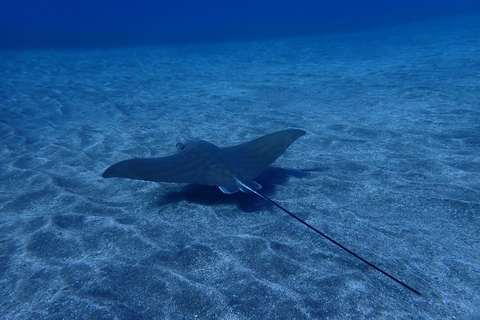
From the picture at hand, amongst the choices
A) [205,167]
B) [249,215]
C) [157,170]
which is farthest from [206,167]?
[249,215]

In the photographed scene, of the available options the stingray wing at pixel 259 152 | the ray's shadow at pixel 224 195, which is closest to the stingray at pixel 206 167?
the stingray wing at pixel 259 152

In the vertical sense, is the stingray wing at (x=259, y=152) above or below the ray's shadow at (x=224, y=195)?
above

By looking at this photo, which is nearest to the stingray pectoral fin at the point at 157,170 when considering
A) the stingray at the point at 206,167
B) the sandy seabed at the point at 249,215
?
the stingray at the point at 206,167

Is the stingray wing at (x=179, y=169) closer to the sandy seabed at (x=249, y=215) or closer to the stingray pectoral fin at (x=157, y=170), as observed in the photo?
the stingray pectoral fin at (x=157, y=170)

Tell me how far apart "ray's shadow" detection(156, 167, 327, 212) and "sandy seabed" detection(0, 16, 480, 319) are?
0.03 meters

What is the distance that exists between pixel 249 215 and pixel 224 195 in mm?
671

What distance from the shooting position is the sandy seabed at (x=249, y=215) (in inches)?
112

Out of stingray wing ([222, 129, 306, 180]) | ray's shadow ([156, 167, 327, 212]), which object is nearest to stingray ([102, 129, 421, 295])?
stingray wing ([222, 129, 306, 180])

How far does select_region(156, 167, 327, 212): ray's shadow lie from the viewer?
4.50 meters

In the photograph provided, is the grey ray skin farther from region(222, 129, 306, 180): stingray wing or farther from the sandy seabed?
the sandy seabed

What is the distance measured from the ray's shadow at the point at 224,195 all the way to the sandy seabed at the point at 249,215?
0.03 meters

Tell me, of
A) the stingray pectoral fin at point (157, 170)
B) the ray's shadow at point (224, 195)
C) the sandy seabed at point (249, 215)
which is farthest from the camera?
the ray's shadow at point (224, 195)

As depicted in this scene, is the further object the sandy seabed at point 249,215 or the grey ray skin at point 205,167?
the grey ray skin at point 205,167

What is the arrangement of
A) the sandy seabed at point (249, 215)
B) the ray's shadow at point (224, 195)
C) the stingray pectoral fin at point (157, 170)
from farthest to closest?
the ray's shadow at point (224, 195) < the stingray pectoral fin at point (157, 170) < the sandy seabed at point (249, 215)
